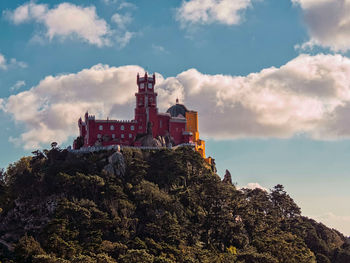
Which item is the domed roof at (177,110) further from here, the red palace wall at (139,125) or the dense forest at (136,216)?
the dense forest at (136,216)

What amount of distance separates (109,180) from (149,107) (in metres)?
23.1

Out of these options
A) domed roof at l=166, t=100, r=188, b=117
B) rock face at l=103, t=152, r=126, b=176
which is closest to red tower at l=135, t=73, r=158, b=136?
domed roof at l=166, t=100, r=188, b=117

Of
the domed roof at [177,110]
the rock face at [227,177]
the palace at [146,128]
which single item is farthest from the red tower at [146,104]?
the rock face at [227,177]

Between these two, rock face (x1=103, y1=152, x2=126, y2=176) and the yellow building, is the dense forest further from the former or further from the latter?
the yellow building

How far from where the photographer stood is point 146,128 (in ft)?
354

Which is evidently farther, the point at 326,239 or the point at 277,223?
the point at 326,239

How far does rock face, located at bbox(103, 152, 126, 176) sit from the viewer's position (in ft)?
310

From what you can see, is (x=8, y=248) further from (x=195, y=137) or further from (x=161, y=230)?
(x=195, y=137)

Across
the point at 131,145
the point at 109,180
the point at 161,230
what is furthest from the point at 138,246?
the point at 131,145

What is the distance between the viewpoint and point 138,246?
249 ft

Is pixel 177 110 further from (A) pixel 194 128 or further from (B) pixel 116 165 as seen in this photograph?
(B) pixel 116 165

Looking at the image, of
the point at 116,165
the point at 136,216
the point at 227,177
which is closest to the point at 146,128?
the point at 116,165

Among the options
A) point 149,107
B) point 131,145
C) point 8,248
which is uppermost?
point 149,107

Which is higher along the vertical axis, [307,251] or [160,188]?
[160,188]
